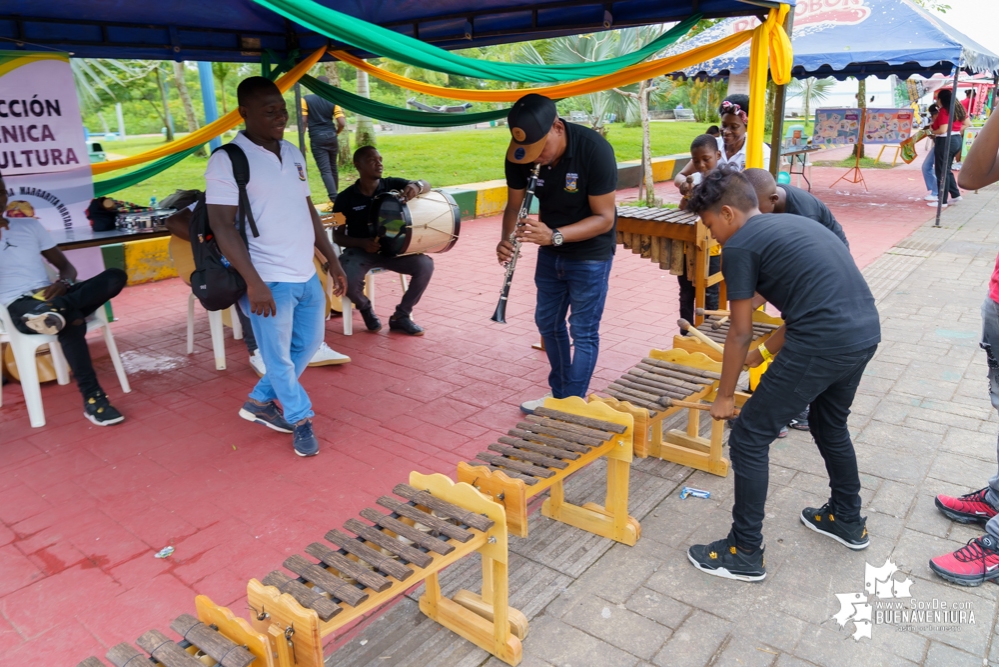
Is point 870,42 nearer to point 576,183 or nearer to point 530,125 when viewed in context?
point 576,183

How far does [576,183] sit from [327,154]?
18.1 feet

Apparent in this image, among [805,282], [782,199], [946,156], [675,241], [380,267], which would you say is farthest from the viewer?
[946,156]

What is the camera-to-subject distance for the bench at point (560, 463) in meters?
2.56

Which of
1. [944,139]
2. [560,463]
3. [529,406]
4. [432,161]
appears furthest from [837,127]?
[560,463]

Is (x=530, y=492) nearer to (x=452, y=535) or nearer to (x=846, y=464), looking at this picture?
(x=452, y=535)

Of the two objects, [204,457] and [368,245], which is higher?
[368,245]

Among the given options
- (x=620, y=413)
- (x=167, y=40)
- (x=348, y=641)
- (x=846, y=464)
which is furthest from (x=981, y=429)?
(x=167, y=40)

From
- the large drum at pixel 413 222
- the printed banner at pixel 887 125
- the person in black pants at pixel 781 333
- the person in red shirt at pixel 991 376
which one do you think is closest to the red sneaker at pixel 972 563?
the person in red shirt at pixel 991 376

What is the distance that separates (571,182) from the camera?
3.63m

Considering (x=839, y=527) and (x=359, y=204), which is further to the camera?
(x=359, y=204)

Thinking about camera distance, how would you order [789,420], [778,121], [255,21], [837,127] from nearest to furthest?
[789,420], [778,121], [255,21], [837,127]

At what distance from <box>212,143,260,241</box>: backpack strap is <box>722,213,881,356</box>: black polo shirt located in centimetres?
221

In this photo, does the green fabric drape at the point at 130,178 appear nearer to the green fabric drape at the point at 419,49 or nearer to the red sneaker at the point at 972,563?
the green fabric drape at the point at 419,49

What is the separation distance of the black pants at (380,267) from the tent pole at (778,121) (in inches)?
103
